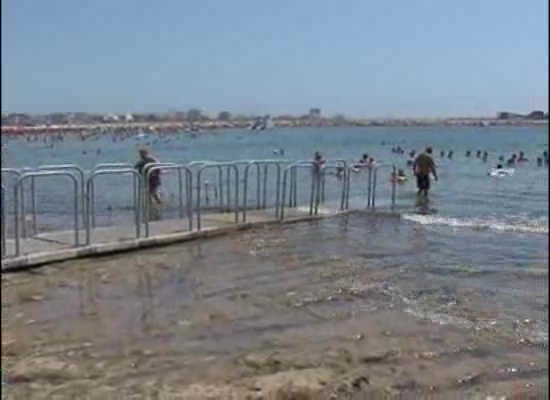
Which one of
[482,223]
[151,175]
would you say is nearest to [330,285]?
[151,175]

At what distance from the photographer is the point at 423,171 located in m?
18.2

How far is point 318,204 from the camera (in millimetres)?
14180

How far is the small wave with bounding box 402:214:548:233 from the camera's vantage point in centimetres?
1210

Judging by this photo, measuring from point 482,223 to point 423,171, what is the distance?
214 inches

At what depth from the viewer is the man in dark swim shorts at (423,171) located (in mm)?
18125

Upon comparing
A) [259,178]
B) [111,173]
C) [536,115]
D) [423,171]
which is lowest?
[423,171]

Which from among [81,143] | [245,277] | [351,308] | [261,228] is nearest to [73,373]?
[351,308]

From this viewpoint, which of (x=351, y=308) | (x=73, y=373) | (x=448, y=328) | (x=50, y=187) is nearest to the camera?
(x=73, y=373)

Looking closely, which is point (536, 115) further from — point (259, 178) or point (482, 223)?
point (259, 178)

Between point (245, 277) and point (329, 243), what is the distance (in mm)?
2741

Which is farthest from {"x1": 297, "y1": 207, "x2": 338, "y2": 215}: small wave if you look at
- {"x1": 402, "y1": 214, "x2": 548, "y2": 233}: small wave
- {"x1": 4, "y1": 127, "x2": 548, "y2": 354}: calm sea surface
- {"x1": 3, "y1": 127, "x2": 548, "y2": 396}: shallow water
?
{"x1": 402, "y1": 214, "x2": 548, "y2": 233}: small wave

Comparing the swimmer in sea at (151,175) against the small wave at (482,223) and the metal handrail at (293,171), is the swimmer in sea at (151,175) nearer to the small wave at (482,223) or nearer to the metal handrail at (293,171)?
the metal handrail at (293,171)

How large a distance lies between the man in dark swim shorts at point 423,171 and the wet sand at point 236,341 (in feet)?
33.5

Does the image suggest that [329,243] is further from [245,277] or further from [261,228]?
[245,277]
